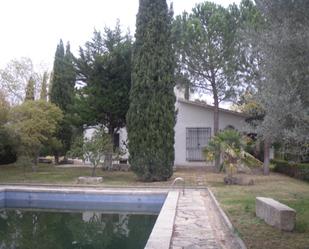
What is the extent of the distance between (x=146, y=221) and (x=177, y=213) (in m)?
2.64

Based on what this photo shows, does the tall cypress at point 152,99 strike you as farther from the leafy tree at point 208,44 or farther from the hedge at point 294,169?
the hedge at point 294,169

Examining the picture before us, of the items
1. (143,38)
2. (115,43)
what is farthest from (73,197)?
(115,43)

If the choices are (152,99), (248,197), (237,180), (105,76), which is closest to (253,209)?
(248,197)

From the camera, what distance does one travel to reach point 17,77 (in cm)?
4381

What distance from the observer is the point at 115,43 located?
2572 cm

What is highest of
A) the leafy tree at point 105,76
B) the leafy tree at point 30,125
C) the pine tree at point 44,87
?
the pine tree at point 44,87

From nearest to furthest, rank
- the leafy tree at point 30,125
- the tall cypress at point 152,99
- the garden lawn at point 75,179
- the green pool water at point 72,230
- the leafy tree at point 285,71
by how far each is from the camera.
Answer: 1. the leafy tree at point 285,71
2. the green pool water at point 72,230
3. the garden lawn at point 75,179
4. the tall cypress at point 152,99
5. the leafy tree at point 30,125

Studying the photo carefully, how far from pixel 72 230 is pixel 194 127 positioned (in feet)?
59.4

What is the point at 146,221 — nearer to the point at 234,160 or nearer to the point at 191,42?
the point at 234,160

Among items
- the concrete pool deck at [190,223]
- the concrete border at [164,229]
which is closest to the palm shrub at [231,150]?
the concrete pool deck at [190,223]

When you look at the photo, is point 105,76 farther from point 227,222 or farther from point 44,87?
point 44,87

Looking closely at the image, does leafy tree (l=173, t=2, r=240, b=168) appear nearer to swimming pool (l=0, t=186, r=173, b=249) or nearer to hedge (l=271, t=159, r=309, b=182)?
hedge (l=271, t=159, r=309, b=182)

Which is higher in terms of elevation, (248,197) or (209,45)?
(209,45)

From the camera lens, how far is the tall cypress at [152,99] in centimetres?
2127
